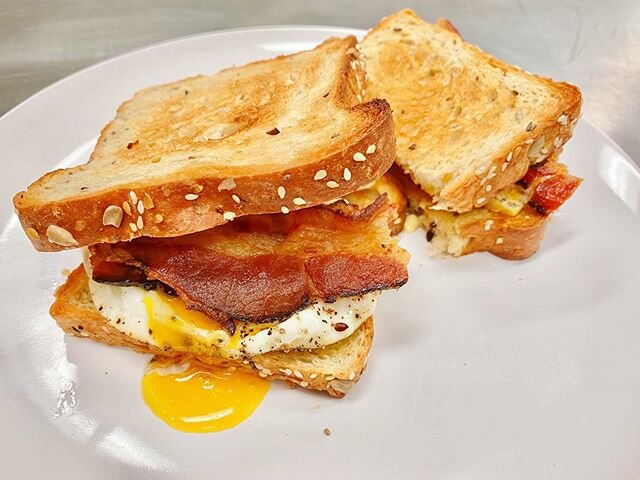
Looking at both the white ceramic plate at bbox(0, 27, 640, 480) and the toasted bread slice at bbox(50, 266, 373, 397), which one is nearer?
the white ceramic plate at bbox(0, 27, 640, 480)

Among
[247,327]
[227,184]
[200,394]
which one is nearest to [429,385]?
[247,327]

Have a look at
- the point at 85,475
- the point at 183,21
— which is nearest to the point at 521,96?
the point at 85,475

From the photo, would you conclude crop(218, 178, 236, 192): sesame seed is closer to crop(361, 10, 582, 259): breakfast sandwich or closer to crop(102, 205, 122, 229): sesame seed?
crop(102, 205, 122, 229): sesame seed

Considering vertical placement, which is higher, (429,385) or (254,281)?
(254,281)

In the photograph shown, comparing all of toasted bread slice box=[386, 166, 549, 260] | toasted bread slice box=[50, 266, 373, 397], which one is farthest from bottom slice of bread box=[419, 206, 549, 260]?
toasted bread slice box=[50, 266, 373, 397]

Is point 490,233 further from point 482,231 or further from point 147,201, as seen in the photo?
point 147,201

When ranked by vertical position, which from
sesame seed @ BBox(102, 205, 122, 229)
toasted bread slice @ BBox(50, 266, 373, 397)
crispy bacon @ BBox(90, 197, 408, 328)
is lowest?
toasted bread slice @ BBox(50, 266, 373, 397)
